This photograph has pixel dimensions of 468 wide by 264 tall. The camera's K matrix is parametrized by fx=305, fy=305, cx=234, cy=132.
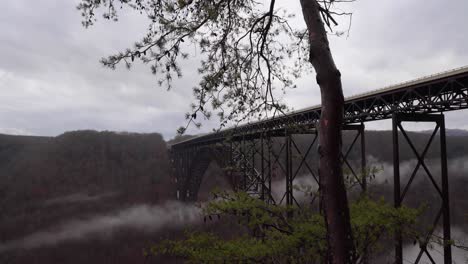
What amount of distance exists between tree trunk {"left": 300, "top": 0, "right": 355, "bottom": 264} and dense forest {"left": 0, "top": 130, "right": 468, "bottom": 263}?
36.6 meters

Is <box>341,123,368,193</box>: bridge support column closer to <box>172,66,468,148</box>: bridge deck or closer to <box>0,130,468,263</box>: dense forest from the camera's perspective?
<box>172,66,468,148</box>: bridge deck

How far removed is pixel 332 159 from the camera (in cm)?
364

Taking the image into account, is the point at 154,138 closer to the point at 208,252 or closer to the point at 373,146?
the point at 373,146

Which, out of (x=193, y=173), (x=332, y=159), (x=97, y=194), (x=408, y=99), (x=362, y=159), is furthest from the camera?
(x=97, y=194)

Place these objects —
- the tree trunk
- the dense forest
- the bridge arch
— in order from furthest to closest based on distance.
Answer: the dense forest < the bridge arch < the tree trunk

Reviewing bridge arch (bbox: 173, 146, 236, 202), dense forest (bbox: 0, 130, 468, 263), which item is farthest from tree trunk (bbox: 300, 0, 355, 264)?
dense forest (bbox: 0, 130, 468, 263)

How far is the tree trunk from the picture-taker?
138 inches

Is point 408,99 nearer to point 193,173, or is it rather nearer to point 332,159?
point 332,159

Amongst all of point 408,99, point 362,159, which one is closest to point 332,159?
point 408,99

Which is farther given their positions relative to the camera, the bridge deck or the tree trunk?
the bridge deck

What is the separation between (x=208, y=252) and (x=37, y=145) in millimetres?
78513

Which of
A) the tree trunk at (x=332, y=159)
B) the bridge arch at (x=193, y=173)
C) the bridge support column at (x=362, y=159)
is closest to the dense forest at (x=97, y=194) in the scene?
the bridge arch at (x=193, y=173)

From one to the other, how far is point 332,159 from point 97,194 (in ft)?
196

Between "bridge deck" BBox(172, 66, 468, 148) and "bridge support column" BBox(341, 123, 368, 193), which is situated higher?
"bridge deck" BBox(172, 66, 468, 148)
